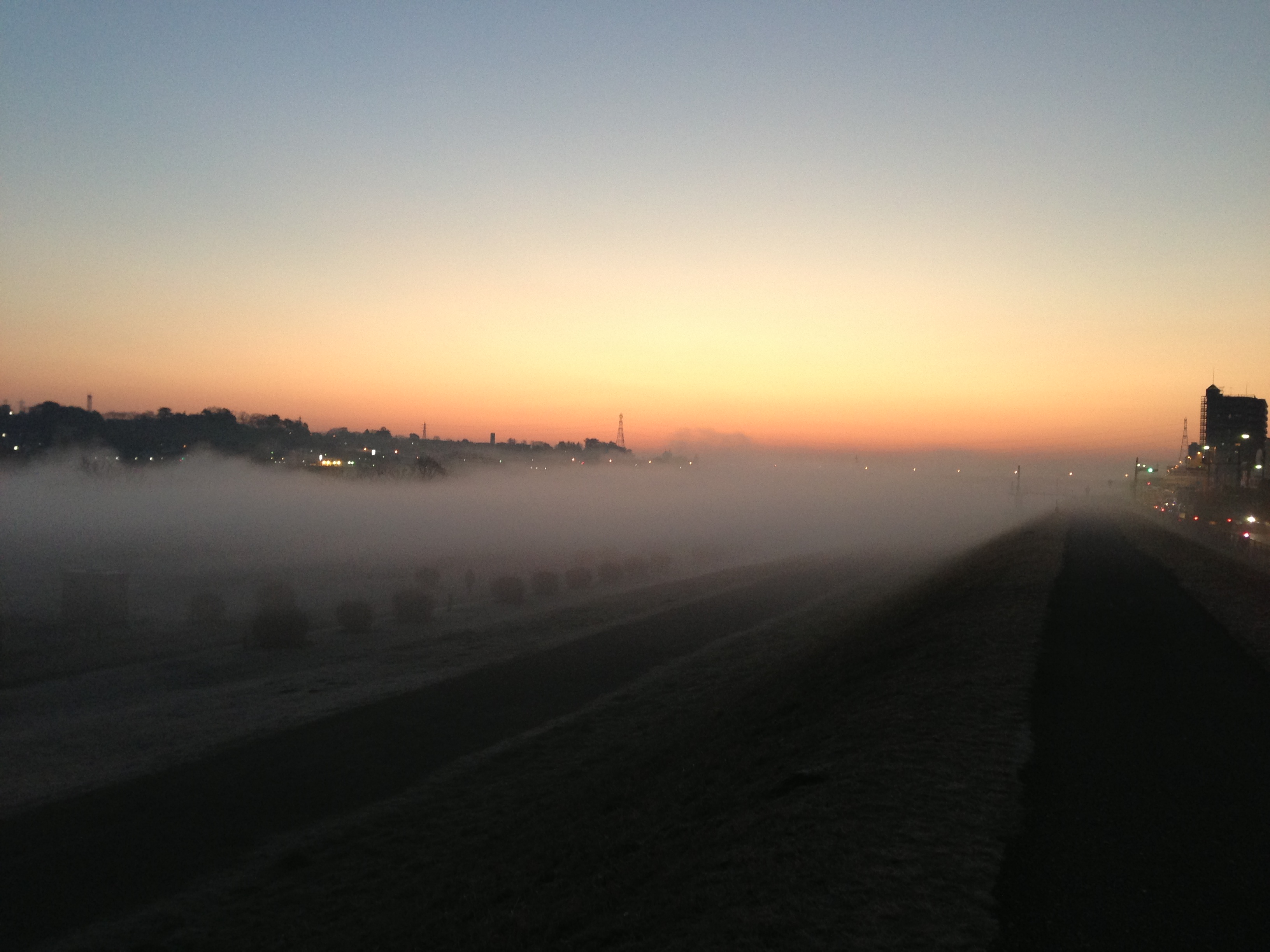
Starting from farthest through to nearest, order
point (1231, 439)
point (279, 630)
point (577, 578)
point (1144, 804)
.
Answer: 1. point (1231, 439)
2. point (577, 578)
3. point (279, 630)
4. point (1144, 804)

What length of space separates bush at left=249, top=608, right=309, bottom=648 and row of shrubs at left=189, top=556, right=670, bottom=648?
0.02 metres

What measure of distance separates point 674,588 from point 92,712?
29466mm

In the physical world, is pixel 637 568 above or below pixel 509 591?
below

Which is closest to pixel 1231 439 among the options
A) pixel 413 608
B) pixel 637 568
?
pixel 637 568

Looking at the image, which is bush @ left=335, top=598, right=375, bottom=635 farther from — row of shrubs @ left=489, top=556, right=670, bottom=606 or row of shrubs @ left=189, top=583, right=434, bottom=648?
row of shrubs @ left=489, top=556, right=670, bottom=606

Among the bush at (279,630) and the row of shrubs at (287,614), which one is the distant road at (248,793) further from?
the row of shrubs at (287,614)

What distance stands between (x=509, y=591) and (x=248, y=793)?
30895 millimetres

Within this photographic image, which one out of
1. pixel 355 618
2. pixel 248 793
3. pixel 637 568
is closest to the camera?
pixel 248 793

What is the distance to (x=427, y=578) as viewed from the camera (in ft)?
179

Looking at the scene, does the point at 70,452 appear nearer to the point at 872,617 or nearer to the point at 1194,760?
the point at 872,617

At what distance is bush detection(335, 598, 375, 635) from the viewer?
36.3 meters

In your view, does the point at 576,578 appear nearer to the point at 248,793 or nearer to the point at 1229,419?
the point at 248,793

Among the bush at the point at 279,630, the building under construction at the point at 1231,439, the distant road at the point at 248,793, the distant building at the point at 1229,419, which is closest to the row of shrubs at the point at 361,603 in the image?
the bush at the point at 279,630

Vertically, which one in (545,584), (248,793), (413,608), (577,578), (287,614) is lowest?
(577,578)
